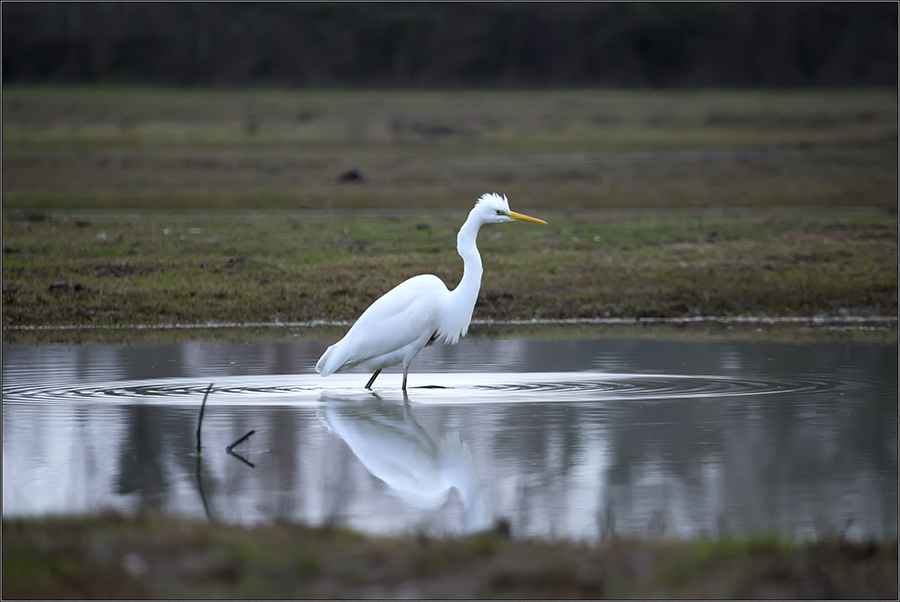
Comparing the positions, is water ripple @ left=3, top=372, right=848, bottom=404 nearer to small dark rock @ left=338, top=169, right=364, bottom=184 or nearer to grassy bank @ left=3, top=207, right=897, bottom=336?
grassy bank @ left=3, top=207, right=897, bottom=336

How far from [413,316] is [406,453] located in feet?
9.98

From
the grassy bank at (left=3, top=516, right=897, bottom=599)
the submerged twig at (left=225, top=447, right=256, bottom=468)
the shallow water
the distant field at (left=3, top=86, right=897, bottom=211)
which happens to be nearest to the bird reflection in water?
the shallow water

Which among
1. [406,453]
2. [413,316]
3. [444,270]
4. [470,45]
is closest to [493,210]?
[413,316]

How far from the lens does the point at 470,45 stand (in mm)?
131000

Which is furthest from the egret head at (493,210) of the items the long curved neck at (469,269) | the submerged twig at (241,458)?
the submerged twig at (241,458)

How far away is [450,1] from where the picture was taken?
468 ft

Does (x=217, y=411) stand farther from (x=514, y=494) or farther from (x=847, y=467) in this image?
(x=847, y=467)

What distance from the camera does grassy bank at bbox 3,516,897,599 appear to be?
486 centimetres

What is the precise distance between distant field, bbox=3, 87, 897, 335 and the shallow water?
3.63m

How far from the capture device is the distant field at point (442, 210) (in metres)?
16.8

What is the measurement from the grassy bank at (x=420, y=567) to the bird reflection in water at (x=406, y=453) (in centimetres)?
91

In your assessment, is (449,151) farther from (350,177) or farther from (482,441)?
(482,441)

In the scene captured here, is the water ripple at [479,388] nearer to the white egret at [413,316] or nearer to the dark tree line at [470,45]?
the white egret at [413,316]

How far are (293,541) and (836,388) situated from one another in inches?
266
